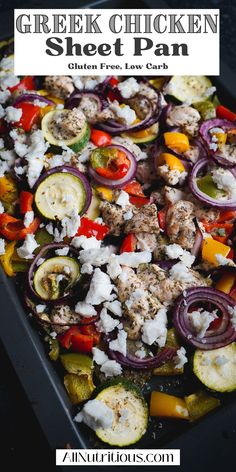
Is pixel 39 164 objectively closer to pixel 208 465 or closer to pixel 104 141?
pixel 104 141

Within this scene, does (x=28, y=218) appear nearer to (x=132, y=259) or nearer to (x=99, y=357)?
(x=132, y=259)

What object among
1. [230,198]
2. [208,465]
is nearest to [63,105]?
[230,198]

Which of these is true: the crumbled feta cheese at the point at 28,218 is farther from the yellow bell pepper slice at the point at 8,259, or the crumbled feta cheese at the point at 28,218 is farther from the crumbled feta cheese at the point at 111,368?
the crumbled feta cheese at the point at 111,368

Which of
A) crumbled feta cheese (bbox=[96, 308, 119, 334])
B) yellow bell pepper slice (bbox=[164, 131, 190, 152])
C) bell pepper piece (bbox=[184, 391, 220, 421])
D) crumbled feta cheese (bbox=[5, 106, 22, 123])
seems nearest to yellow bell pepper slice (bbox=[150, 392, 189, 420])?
bell pepper piece (bbox=[184, 391, 220, 421])

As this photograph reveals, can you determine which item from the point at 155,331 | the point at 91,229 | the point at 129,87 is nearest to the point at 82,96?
the point at 129,87

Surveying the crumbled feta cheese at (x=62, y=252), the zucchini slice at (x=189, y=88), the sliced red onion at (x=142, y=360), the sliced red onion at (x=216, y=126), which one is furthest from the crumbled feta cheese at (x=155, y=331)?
the zucchini slice at (x=189, y=88)

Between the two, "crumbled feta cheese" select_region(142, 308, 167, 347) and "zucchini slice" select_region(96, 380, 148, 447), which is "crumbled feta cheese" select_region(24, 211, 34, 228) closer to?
"crumbled feta cheese" select_region(142, 308, 167, 347)
